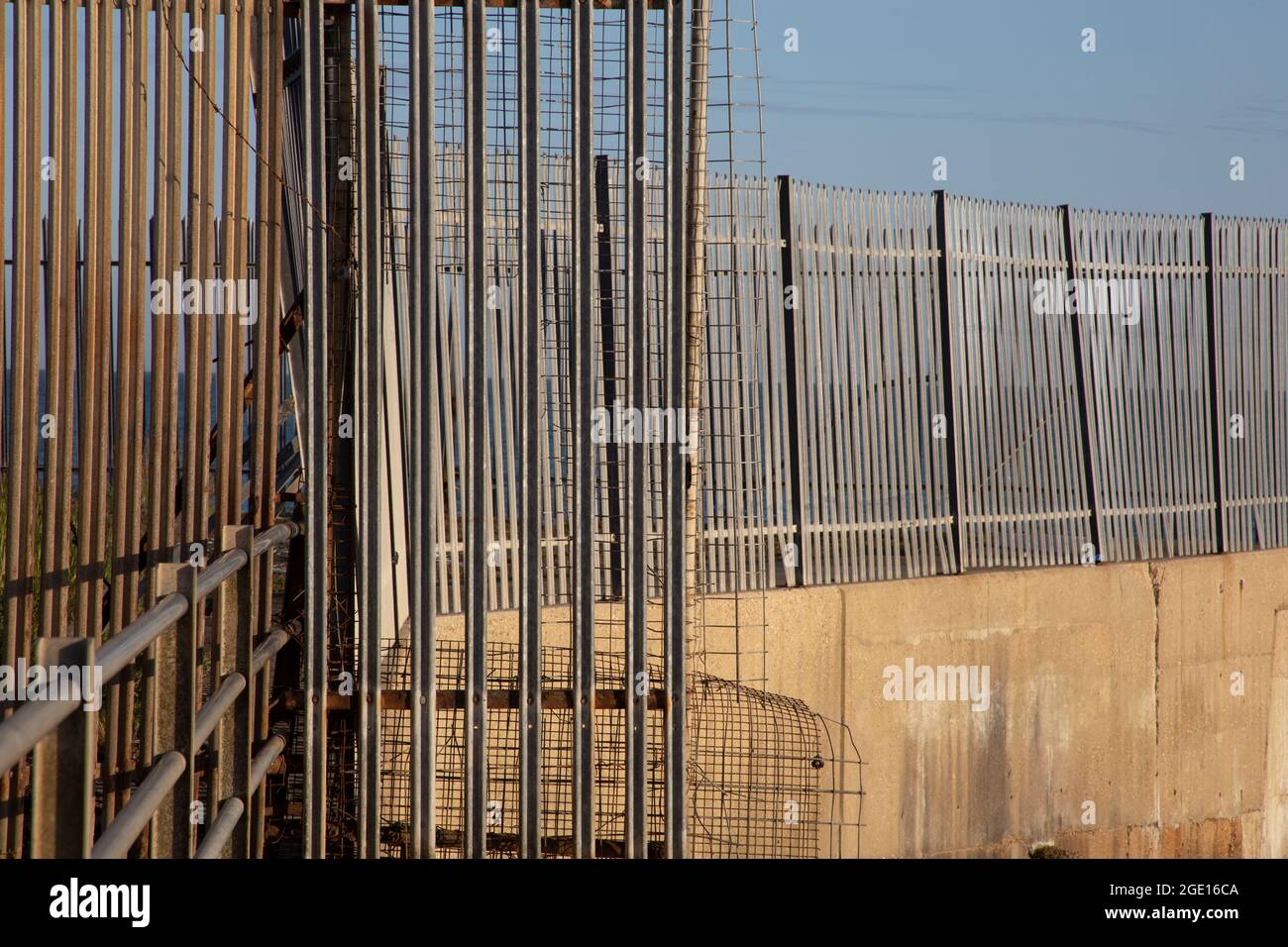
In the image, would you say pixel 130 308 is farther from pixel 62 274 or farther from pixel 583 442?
pixel 583 442

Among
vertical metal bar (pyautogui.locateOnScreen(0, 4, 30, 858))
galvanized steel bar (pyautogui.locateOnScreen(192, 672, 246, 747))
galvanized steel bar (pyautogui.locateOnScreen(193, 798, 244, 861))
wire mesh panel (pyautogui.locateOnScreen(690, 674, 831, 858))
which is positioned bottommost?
wire mesh panel (pyautogui.locateOnScreen(690, 674, 831, 858))

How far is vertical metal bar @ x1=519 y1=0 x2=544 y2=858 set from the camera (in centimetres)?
530

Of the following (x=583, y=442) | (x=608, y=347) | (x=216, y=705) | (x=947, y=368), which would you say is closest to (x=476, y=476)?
(x=583, y=442)

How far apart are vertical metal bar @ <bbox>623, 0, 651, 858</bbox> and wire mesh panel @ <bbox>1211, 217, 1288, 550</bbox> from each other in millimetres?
7412

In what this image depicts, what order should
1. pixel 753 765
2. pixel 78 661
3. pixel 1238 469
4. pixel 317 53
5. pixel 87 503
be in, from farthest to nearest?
1. pixel 1238 469
2. pixel 753 765
3. pixel 317 53
4. pixel 87 503
5. pixel 78 661

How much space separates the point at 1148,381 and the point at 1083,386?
2.82 feet

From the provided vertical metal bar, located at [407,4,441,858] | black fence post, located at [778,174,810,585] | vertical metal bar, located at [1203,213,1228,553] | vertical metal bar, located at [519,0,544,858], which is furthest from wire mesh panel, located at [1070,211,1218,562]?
vertical metal bar, located at [407,4,441,858]

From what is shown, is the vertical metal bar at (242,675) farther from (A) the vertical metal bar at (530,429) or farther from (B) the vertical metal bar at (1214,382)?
(B) the vertical metal bar at (1214,382)

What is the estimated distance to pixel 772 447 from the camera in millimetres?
8414

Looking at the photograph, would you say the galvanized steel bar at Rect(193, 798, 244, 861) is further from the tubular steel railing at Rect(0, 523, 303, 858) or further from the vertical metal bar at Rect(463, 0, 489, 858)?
the vertical metal bar at Rect(463, 0, 489, 858)

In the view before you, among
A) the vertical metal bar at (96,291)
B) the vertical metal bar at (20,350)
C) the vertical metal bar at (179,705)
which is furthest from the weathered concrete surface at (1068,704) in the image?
the vertical metal bar at (179,705)
